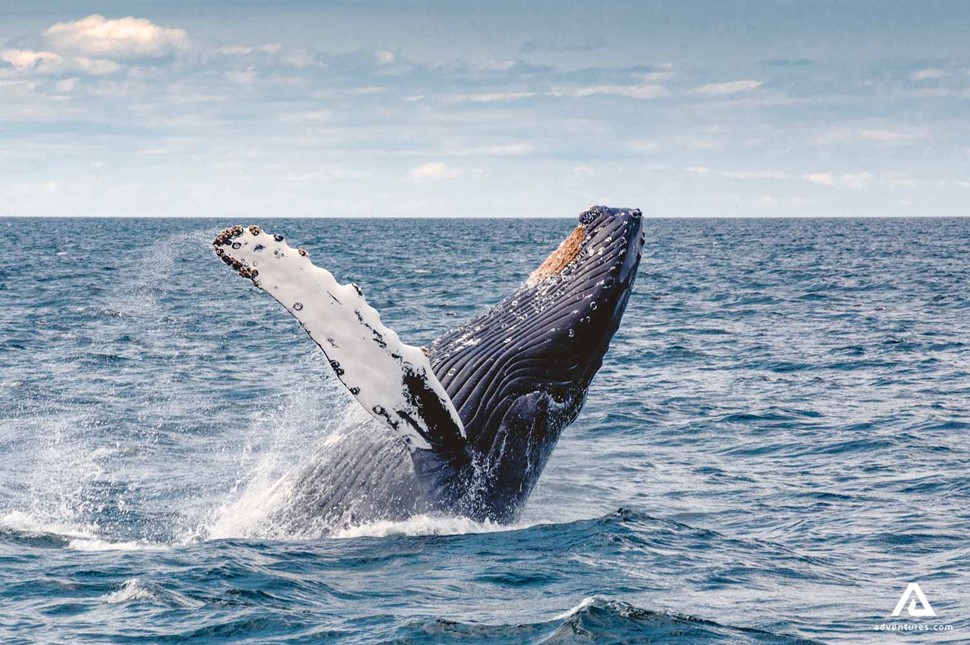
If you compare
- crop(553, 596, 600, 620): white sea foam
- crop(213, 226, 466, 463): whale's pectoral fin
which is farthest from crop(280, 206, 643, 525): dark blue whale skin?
crop(553, 596, 600, 620): white sea foam

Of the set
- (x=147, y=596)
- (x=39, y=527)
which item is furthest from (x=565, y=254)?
(x=39, y=527)

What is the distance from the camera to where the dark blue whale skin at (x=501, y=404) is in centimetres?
846

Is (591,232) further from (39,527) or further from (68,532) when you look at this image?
(39,527)

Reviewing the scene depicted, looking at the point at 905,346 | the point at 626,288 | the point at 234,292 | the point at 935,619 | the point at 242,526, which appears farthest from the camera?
the point at 234,292

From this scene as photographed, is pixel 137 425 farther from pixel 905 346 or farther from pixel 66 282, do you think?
pixel 66 282

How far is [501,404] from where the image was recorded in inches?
336

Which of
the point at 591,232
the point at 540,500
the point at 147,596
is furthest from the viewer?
the point at 540,500

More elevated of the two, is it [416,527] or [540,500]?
[416,527]

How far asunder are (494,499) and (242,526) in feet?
6.77

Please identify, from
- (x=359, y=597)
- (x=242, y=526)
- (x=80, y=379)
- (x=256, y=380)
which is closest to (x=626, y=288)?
(x=359, y=597)

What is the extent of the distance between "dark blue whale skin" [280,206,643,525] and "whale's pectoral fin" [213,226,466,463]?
82cm

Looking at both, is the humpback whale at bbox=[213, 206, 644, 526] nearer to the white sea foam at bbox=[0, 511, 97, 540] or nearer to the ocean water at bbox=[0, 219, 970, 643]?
the ocean water at bbox=[0, 219, 970, 643]

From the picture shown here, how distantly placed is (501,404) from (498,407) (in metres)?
0.03

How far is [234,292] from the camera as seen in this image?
37438mm
